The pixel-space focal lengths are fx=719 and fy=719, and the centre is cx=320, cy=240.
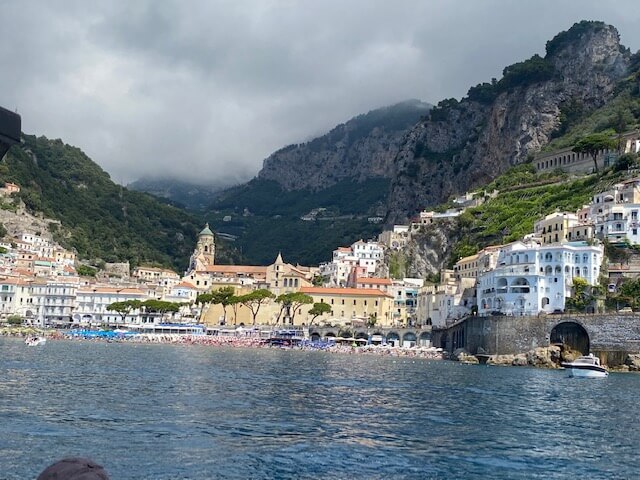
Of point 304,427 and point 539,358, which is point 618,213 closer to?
point 539,358

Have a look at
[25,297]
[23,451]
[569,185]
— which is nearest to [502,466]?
[23,451]

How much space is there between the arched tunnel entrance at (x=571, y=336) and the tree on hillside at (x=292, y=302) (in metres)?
42.4

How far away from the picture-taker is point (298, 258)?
168125mm

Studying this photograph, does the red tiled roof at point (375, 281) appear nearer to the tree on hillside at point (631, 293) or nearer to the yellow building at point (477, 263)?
the yellow building at point (477, 263)

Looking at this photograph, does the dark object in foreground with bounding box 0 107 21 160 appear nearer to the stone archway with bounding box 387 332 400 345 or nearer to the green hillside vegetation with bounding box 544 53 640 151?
the stone archway with bounding box 387 332 400 345

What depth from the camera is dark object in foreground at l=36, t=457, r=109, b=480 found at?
144 inches

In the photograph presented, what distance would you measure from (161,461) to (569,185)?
90307mm

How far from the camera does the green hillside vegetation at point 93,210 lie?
138000 millimetres

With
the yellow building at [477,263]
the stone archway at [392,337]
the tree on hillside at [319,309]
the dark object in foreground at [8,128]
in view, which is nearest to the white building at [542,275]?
the yellow building at [477,263]

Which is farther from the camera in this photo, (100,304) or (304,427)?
(100,304)

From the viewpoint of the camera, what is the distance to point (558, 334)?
63.9m

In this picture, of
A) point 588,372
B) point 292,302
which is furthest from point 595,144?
point 588,372

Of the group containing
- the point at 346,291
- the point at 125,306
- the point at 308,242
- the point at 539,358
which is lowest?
the point at 539,358

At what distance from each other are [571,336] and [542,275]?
8.02 meters
